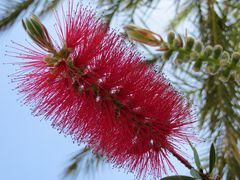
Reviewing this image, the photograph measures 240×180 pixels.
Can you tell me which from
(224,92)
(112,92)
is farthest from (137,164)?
(224,92)

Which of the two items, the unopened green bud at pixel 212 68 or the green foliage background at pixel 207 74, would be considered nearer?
the unopened green bud at pixel 212 68

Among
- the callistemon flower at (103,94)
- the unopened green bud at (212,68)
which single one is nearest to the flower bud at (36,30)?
the callistemon flower at (103,94)

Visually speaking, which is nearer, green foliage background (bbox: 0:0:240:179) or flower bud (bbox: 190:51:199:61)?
flower bud (bbox: 190:51:199:61)

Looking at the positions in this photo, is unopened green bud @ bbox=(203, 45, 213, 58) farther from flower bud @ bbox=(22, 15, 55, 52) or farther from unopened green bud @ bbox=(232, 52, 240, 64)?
flower bud @ bbox=(22, 15, 55, 52)

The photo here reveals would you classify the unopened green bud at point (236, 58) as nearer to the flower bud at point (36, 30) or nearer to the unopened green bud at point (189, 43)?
the unopened green bud at point (189, 43)

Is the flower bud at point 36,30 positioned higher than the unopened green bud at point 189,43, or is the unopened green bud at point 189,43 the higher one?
the unopened green bud at point 189,43

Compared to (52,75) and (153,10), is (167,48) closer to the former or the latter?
(52,75)

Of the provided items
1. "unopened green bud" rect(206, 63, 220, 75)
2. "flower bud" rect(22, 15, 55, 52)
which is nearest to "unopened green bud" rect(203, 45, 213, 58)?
"unopened green bud" rect(206, 63, 220, 75)
